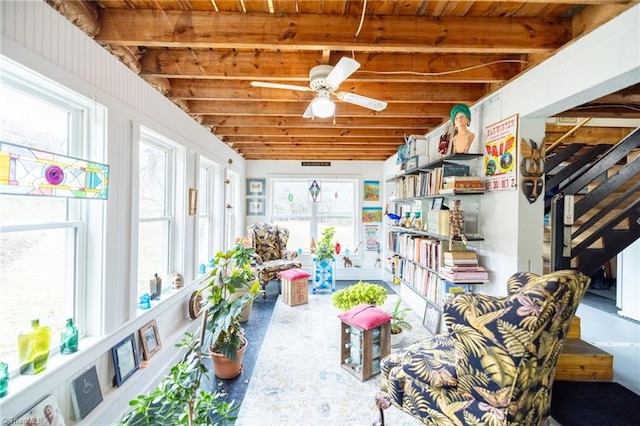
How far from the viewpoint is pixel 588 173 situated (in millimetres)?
3021

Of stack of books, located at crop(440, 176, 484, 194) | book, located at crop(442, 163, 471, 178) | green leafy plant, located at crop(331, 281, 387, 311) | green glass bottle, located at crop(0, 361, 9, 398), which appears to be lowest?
green leafy plant, located at crop(331, 281, 387, 311)

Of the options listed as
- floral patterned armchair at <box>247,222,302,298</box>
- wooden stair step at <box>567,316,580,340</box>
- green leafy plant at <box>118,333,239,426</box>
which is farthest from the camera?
floral patterned armchair at <box>247,222,302,298</box>

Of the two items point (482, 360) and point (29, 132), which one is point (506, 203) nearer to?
point (482, 360)

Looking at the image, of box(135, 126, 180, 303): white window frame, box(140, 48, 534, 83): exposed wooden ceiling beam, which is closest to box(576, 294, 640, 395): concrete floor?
box(140, 48, 534, 83): exposed wooden ceiling beam

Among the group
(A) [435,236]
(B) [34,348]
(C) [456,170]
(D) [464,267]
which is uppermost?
(C) [456,170]

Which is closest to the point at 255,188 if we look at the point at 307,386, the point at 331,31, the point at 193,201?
the point at 193,201

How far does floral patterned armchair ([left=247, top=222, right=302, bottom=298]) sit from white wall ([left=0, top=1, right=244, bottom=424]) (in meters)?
1.89

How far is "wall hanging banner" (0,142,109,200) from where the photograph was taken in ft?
3.84

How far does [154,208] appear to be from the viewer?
2564mm

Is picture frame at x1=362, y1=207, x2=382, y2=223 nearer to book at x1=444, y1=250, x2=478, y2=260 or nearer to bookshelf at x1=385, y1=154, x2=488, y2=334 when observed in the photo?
bookshelf at x1=385, y1=154, x2=488, y2=334

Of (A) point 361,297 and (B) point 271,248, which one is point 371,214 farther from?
(A) point 361,297

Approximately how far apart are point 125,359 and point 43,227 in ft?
3.37

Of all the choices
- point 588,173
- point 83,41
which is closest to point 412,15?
point 83,41

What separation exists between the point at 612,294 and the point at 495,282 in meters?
3.88
